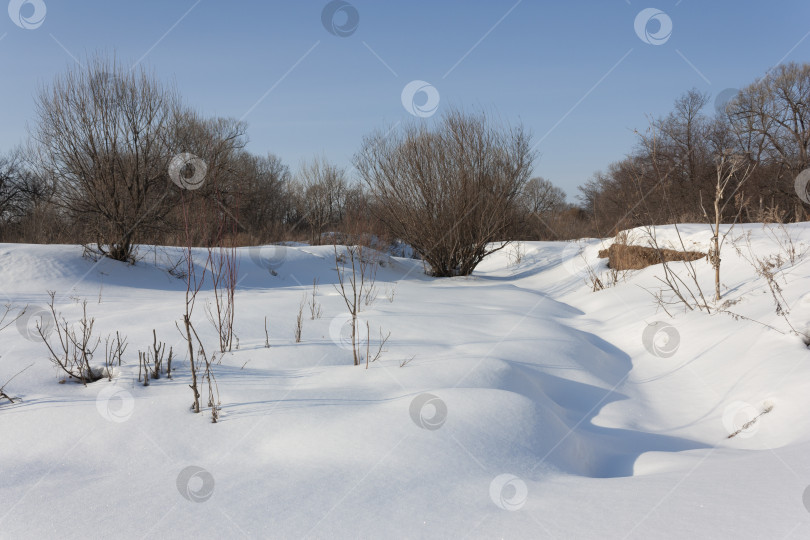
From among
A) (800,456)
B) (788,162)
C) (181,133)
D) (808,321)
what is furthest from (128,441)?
(788,162)

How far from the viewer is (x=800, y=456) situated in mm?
1801

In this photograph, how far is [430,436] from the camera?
6.73 feet

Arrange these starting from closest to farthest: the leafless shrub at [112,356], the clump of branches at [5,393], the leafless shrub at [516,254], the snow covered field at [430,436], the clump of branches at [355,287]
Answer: the snow covered field at [430,436] → the clump of branches at [5,393] → the leafless shrub at [112,356] → the clump of branches at [355,287] → the leafless shrub at [516,254]

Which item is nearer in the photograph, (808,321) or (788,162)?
(808,321)

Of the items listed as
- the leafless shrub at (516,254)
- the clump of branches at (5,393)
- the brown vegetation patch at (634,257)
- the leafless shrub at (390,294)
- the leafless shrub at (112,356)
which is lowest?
the clump of branches at (5,393)

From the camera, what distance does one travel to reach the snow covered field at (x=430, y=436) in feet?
4.95

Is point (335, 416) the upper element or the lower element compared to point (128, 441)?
upper

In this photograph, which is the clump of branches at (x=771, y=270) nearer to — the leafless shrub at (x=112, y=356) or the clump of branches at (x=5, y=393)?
the leafless shrub at (x=112, y=356)

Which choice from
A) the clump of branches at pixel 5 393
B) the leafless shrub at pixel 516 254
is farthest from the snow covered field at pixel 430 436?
the leafless shrub at pixel 516 254

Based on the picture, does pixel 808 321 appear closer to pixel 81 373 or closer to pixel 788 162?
pixel 81 373

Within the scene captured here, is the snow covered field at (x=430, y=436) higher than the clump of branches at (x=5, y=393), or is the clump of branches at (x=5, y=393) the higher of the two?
the snow covered field at (x=430, y=436)

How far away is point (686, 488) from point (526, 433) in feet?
2.31

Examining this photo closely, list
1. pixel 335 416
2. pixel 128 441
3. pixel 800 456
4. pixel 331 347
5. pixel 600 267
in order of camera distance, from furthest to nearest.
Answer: pixel 600 267 → pixel 331 347 → pixel 335 416 → pixel 128 441 → pixel 800 456

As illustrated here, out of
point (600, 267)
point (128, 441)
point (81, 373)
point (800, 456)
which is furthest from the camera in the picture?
point (600, 267)
